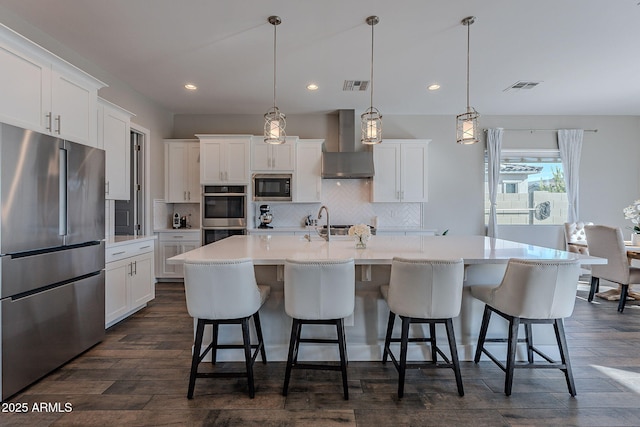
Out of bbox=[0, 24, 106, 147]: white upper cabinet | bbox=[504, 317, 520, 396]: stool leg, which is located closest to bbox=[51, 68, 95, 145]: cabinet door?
bbox=[0, 24, 106, 147]: white upper cabinet

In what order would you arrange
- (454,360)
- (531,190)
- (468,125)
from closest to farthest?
1. (454,360)
2. (468,125)
3. (531,190)

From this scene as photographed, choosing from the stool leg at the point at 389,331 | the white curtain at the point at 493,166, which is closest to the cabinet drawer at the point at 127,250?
the stool leg at the point at 389,331

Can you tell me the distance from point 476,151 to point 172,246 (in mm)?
5372

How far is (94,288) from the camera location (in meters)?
2.67

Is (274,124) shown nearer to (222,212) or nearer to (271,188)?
(271,188)

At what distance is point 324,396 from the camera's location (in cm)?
203

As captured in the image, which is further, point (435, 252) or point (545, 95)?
point (545, 95)

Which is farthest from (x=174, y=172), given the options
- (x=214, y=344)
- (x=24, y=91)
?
(x=214, y=344)

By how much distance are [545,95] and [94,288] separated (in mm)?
6009

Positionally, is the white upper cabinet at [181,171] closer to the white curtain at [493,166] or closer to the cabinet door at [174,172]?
the cabinet door at [174,172]

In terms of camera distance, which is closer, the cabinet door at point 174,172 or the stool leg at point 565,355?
the stool leg at point 565,355

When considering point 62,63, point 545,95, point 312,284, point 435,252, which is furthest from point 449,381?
point 545,95

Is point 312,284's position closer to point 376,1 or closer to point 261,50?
point 376,1

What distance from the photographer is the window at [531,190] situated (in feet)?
18.4
